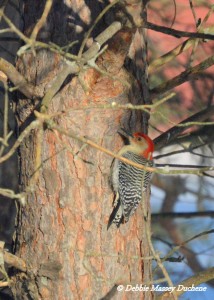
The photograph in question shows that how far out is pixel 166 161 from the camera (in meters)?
4.28

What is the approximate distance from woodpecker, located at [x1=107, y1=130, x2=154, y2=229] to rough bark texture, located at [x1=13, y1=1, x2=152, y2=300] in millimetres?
60

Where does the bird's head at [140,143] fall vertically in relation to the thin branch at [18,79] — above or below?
below

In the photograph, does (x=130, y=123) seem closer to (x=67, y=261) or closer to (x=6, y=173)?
(x=67, y=261)

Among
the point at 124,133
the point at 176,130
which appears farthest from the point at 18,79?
the point at 176,130

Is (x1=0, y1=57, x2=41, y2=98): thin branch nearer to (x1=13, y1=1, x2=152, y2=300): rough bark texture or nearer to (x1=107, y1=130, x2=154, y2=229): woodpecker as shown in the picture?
(x1=13, y1=1, x2=152, y2=300): rough bark texture

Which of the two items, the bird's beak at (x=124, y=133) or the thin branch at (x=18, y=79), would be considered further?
the bird's beak at (x=124, y=133)

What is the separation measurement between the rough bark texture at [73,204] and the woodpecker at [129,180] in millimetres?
60

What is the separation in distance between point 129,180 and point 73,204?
0.88 m

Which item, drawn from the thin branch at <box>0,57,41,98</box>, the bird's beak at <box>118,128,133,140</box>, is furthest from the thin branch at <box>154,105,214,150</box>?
the thin branch at <box>0,57,41,98</box>

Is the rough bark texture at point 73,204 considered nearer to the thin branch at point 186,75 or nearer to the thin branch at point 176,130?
the thin branch at point 186,75

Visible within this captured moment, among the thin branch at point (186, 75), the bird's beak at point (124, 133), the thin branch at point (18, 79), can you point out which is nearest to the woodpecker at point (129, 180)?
the bird's beak at point (124, 133)

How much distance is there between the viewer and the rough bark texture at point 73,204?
2895 mm

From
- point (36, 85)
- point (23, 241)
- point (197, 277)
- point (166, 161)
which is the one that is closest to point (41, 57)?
point (36, 85)

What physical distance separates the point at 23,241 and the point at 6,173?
1.39 meters
